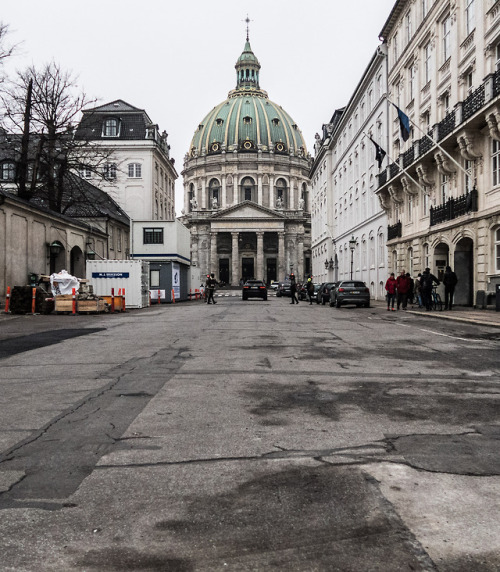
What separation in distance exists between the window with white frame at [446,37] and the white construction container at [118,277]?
18.4m

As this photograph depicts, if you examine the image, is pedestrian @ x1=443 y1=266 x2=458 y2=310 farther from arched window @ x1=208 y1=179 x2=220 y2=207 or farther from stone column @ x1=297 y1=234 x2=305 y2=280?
arched window @ x1=208 y1=179 x2=220 y2=207

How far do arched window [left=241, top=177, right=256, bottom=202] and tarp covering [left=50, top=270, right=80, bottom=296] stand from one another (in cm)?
9925

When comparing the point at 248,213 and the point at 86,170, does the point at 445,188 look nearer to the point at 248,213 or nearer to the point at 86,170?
the point at 86,170

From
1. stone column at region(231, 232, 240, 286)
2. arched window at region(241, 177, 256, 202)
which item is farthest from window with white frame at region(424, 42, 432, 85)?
arched window at region(241, 177, 256, 202)

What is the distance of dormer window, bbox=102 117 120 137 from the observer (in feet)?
195

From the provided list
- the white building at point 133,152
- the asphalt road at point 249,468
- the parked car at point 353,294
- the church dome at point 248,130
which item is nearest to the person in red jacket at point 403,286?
the parked car at point 353,294

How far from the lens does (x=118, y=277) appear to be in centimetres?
2986

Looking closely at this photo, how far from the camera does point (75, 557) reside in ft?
8.38

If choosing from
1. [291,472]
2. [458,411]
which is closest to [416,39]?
[458,411]

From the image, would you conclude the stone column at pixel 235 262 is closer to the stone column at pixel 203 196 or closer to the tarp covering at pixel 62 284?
the stone column at pixel 203 196

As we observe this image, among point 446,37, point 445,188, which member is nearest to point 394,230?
point 445,188

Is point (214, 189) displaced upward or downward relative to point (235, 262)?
upward

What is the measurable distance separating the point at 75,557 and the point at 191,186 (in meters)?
128

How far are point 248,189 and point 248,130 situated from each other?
12529 mm
